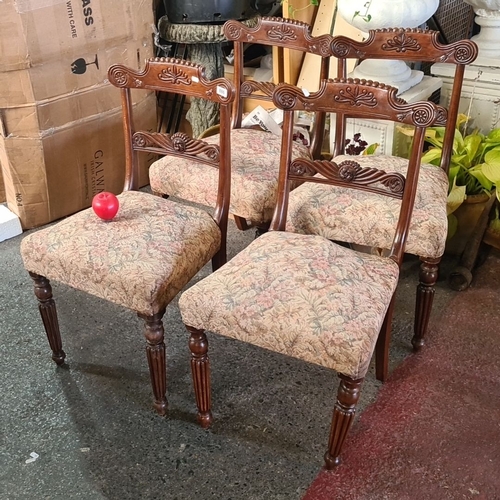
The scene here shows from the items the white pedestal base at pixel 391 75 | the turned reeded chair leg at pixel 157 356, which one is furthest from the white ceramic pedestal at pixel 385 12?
the turned reeded chair leg at pixel 157 356

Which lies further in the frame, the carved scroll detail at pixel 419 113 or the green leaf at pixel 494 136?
the green leaf at pixel 494 136

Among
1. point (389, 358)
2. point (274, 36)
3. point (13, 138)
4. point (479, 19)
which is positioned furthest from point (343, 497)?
point (479, 19)

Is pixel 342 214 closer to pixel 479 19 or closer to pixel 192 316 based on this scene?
pixel 192 316

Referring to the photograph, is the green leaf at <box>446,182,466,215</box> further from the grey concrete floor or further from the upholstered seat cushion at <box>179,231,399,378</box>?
the upholstered seat cushion at <box>179,231,399,378</box>

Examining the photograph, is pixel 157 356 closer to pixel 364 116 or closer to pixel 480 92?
pixel 364 116

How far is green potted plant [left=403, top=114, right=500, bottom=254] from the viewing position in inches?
85.9

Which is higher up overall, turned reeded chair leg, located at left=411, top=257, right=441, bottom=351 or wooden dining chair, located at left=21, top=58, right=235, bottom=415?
wooden dining chair, located at left=21, top=58, right=235, bottom=415

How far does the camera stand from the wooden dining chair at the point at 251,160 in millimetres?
1917

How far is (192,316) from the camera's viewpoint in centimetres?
141

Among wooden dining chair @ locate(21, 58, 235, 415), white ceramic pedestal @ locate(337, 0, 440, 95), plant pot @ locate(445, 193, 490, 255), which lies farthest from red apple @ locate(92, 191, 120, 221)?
plant pot @ locate(445, 193, 490, 255)

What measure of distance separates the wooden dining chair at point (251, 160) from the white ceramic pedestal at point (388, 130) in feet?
0.93

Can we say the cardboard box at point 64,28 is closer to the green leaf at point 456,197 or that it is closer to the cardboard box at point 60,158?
the cardboard box at point 60,158

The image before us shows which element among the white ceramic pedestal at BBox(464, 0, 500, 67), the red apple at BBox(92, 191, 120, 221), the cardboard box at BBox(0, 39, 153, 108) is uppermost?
the white ceramic pedestal at BBox(464, 0, 500, 67)

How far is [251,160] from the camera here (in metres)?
2.02
